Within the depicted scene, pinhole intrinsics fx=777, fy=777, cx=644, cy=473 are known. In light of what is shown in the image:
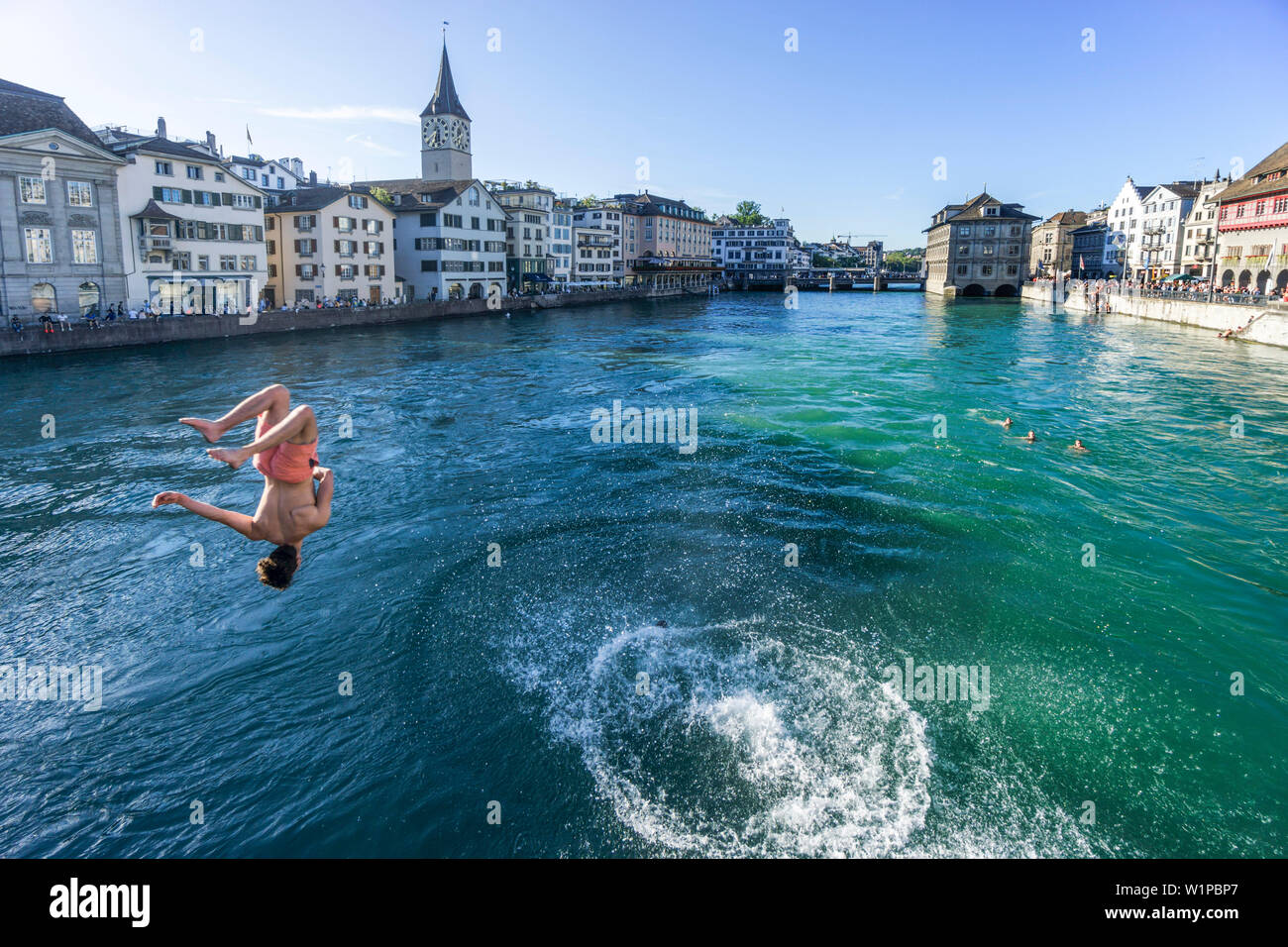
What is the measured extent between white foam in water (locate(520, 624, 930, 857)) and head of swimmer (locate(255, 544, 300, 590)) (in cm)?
482

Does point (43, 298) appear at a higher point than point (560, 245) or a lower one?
lower

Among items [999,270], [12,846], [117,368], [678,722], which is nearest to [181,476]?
[12,846]

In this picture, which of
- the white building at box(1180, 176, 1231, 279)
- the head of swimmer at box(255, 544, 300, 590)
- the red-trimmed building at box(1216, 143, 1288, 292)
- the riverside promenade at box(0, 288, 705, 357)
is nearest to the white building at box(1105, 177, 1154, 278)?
the white building at box(1180, 176, 1231, 279)

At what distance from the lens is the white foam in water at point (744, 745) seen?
9320mm

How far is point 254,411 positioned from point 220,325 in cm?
5869

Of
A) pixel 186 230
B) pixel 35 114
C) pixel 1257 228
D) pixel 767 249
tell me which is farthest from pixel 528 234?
pixel 767 249

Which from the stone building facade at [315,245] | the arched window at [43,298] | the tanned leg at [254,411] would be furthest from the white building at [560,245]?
the tanned leg at [254,411]

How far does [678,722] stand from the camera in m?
11.3

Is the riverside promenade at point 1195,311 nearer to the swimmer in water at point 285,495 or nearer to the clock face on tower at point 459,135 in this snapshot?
the swimmer in water at point 285,495

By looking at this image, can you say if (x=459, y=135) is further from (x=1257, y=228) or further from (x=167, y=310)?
(x=1257, y=228)

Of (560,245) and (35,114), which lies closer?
(35,114)

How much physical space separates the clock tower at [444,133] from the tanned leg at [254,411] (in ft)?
358

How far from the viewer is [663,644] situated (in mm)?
13383
